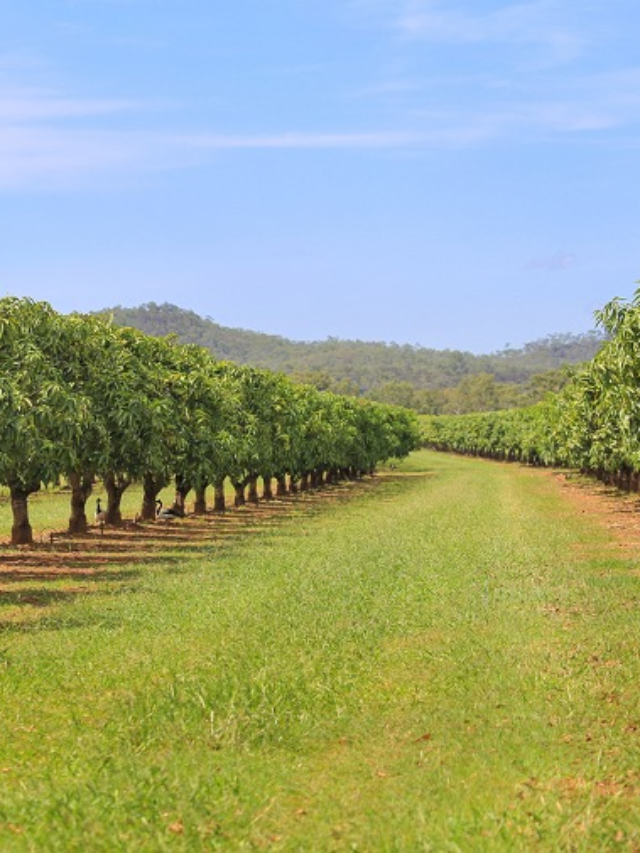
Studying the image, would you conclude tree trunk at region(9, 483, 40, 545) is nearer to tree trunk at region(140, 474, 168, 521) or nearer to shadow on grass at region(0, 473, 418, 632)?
shadow on grass at region(0, 473, 418, 632)

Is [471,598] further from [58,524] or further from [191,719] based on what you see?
[58,524]

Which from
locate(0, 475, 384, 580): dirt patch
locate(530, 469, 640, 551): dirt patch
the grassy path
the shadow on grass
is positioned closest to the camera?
the grassy path

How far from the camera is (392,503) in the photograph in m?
69.4

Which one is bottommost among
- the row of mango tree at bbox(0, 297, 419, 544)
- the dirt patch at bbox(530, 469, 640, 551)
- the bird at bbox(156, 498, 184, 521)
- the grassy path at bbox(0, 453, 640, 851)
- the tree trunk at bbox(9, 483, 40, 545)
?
the dirt patch at bbox(530, 469, 640, 551)

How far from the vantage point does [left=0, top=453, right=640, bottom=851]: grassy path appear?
9.90 metres

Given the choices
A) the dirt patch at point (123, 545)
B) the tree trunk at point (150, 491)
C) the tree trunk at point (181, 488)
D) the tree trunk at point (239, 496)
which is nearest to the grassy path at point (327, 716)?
the dirt patch at point (123, 545)

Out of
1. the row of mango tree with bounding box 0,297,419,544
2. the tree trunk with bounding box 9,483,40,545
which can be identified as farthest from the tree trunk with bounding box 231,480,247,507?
the tree trunk with bounding box 9,483,40,545

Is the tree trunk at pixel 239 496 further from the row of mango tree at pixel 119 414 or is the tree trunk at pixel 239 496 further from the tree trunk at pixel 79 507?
the tree trunk at pixel 79 507

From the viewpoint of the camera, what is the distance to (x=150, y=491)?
47188mm

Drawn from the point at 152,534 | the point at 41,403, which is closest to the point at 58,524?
the point at 152,534

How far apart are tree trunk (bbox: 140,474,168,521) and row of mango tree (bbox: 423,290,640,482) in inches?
689

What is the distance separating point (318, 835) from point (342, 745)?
2848mm

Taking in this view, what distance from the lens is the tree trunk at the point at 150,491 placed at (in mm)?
44469

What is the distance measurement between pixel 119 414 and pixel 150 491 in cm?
1402
